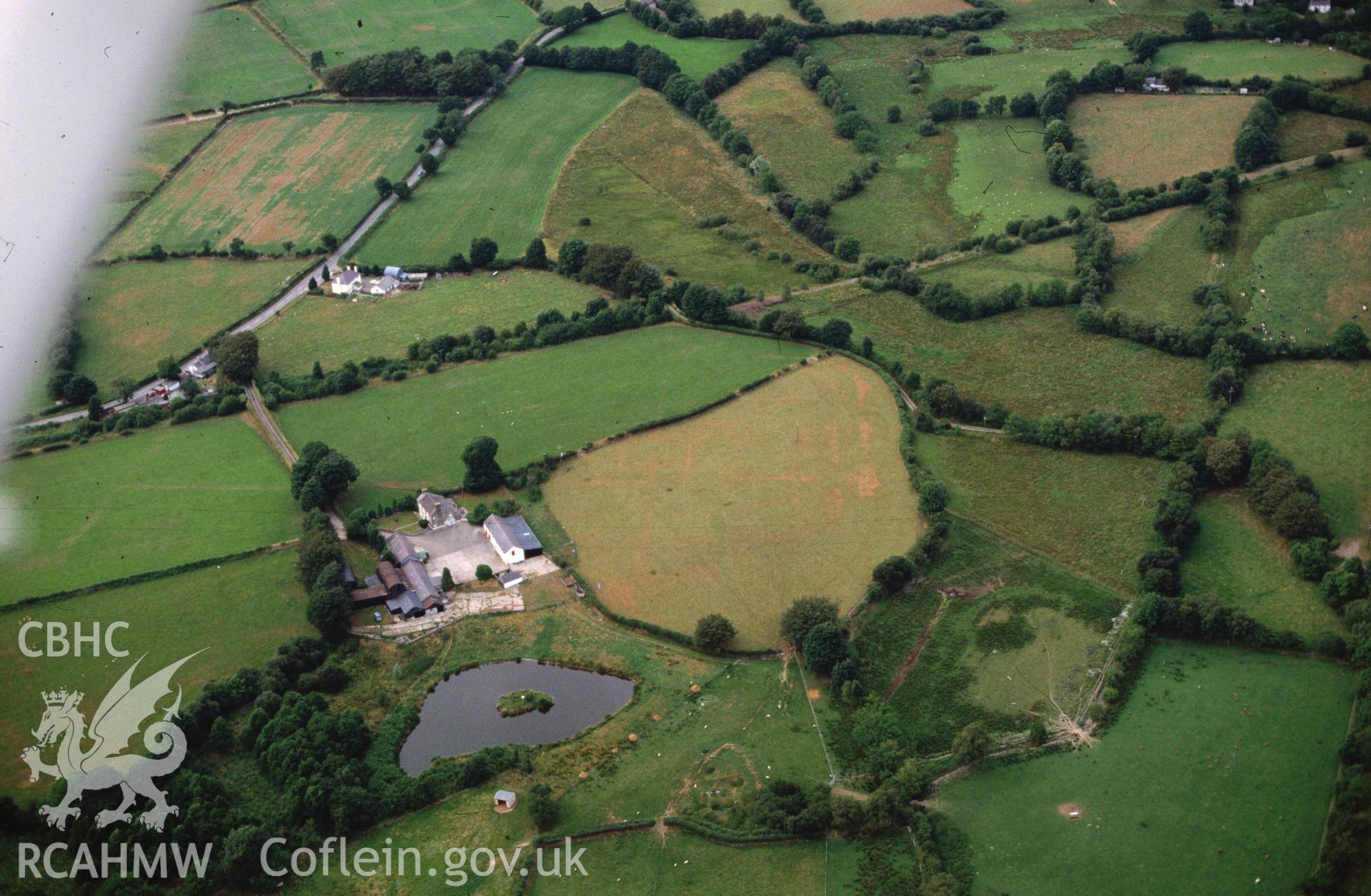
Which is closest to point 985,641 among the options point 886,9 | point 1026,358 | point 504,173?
point 1026,358

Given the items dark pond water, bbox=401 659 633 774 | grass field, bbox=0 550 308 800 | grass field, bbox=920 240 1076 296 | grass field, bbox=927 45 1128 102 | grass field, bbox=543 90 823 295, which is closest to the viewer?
dark pond water, bbox=401 659 633 774

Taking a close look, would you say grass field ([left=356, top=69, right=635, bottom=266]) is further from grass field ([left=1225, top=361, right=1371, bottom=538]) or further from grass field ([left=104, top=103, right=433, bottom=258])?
grass field ([left=1225, top=361, right=1371, bottom=538])

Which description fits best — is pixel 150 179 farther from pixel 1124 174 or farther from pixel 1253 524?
pixel 1253 524

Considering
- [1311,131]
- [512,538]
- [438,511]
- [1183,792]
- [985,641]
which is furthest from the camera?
[1311,131]

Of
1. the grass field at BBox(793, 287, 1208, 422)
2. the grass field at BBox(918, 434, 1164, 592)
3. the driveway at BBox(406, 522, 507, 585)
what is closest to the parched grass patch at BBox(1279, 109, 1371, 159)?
the grass field at BBox(793, 287, 1208, 422)

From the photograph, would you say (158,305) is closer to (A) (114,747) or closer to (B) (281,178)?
(B) (281,178)

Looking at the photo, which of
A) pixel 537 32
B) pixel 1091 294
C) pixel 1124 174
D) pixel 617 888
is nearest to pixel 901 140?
pixel 1124 174
